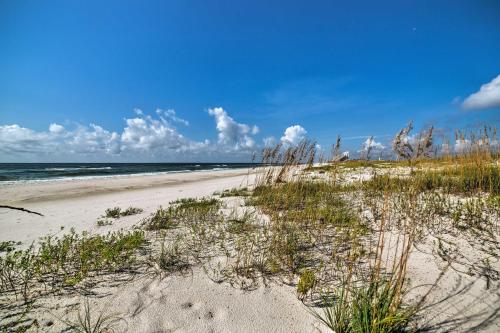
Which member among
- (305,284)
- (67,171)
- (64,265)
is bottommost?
(64,265)

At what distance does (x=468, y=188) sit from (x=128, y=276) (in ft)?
25.6

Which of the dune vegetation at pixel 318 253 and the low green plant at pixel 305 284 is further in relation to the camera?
the low green plant at pixel 305 284

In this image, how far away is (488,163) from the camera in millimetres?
6312

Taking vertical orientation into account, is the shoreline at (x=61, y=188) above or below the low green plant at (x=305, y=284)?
below

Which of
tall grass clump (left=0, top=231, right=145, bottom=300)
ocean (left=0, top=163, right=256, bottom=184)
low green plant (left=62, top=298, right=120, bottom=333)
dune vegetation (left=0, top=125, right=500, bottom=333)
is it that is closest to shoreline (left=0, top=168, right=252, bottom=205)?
dune vegetation (left=0, top=125, right=500, bottom=333)

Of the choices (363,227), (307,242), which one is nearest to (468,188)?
(363,227)

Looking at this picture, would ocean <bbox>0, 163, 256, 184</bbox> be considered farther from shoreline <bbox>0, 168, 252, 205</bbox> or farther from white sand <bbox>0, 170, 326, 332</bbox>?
shoreline <bbox>0, 168, 252, 205</bbox>

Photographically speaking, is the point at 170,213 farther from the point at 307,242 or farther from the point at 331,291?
the point at 331,291

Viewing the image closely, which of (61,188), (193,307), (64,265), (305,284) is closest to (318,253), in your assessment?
(305,284)

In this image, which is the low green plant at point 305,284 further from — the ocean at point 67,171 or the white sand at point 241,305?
the ocean at point 67,171

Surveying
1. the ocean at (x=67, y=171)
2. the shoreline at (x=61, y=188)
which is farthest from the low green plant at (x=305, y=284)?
the shoreline at (x=61, y=188)

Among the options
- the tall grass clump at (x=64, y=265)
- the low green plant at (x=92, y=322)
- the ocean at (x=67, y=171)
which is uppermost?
the ocean at (x=67, y=171)

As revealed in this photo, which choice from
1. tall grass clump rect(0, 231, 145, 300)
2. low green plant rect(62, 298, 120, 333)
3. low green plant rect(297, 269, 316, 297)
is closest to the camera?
low green plant rect(62, 298, 120, 333)

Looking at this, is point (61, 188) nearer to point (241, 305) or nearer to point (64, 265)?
point (64, 265)
